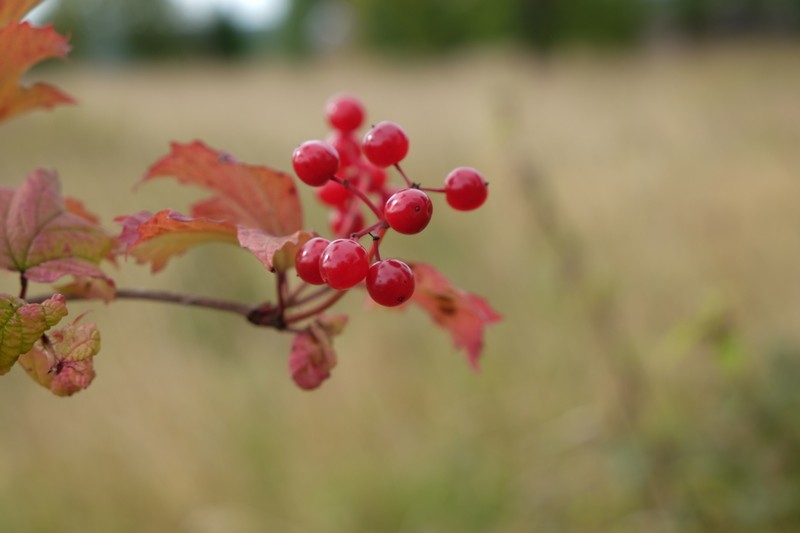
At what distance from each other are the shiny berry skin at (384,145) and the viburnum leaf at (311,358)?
0.12 metres

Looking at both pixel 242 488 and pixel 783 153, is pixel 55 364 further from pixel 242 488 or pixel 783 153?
pixel 783 153

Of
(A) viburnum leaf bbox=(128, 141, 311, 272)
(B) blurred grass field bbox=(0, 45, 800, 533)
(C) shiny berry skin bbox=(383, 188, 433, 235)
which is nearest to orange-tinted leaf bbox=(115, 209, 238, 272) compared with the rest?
(A) viburnum leaf bbox=(128, 141, 311, 272)

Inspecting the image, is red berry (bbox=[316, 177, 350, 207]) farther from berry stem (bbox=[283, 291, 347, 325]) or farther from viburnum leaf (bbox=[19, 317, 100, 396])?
viburnum leaf (bbox=[19, 317, 100, 396])

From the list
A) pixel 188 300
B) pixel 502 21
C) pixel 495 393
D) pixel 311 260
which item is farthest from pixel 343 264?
pixel 502 21

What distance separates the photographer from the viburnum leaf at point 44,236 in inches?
17.8

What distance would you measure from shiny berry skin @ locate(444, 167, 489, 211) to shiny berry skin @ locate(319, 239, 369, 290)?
100 mm

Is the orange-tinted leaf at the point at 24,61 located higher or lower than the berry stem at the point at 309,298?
higher

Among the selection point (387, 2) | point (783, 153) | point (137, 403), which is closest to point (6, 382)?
point (137, 403)

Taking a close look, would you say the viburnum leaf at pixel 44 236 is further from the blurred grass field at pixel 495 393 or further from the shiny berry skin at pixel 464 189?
the blurred grass field at pixel 495 393

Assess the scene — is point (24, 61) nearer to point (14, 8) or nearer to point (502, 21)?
point (14, 8)

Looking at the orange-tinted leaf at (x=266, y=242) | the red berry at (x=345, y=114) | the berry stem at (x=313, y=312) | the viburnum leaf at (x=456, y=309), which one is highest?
the orange-tinted leaf at (x=266, y=242)

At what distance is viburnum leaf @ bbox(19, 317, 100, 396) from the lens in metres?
0.39

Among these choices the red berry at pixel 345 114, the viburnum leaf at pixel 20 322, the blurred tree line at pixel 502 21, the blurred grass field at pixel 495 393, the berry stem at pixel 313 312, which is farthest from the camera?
the blurred tree line at pixel 502 21

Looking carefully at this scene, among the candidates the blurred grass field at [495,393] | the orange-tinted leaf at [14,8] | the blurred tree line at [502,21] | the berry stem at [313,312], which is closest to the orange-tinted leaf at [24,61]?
the orange-tinted leaf at [14,8]
